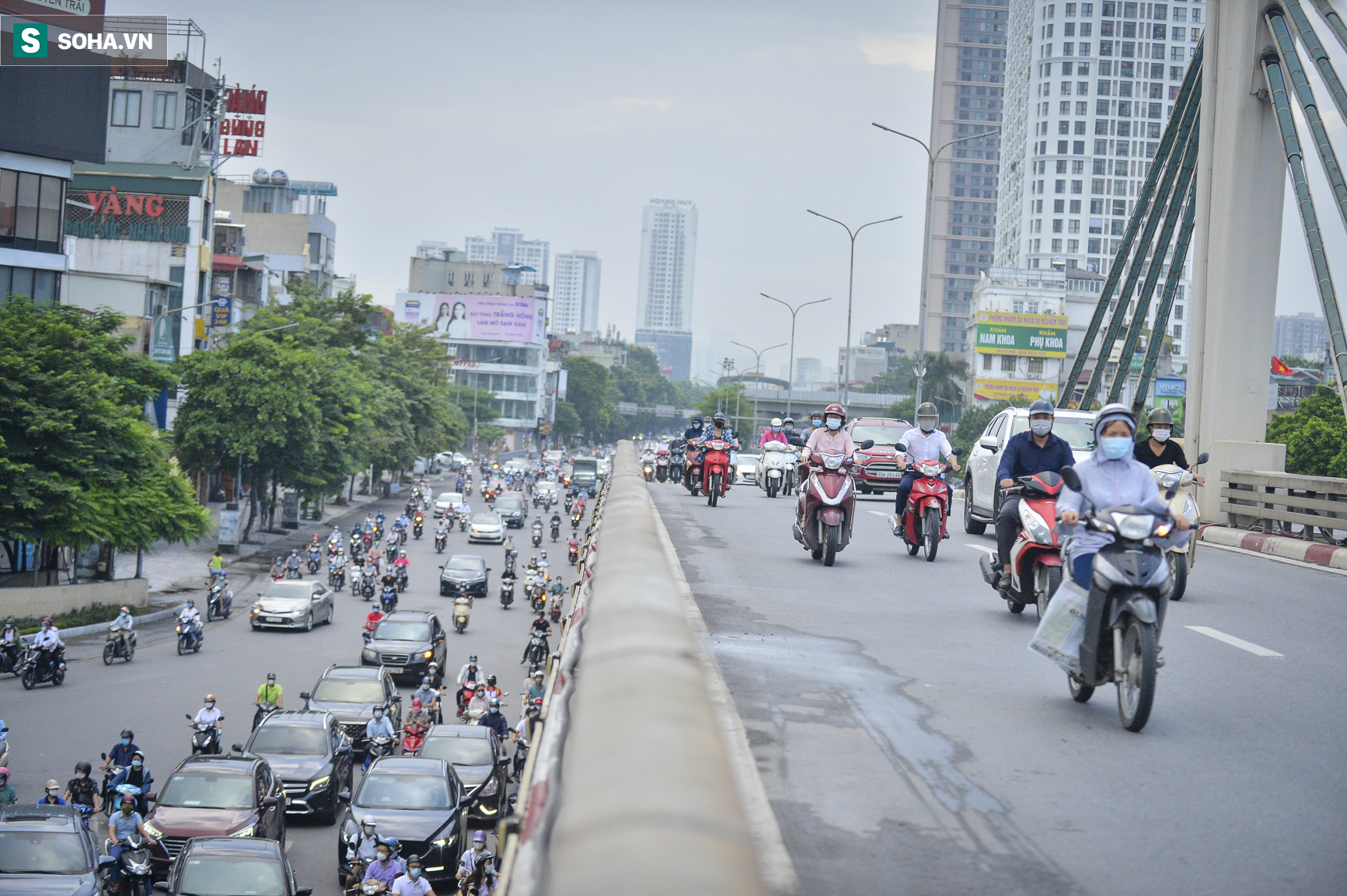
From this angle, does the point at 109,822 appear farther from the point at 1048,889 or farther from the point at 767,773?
the point at 1048,889

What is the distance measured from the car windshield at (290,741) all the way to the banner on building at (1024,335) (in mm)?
89945

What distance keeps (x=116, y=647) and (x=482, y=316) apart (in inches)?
4346

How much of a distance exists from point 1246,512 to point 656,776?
1894 cm

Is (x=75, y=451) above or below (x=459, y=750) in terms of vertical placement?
above

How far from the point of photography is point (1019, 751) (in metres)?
6.14

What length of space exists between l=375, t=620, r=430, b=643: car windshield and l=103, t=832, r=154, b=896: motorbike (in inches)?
558

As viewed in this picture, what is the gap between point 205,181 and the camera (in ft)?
196

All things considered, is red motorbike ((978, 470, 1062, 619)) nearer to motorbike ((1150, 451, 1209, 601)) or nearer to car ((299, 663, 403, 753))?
motorbike ((1150, 451, 1209, 601))

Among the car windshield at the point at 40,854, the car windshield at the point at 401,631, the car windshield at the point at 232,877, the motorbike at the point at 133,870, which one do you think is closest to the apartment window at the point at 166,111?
the car windshield at the point at 401,631

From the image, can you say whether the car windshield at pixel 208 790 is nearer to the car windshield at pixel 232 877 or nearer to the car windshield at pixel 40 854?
the car windshield at pixel 40 854

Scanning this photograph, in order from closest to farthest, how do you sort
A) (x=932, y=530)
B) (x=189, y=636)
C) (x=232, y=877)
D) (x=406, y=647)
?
1. (x=232, y=877)
2. (x=932, y=530)
3. (x=406, y=647)
4. (x=189, y=636)

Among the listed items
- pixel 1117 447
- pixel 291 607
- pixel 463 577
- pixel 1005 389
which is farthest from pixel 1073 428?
pixel 1005 389

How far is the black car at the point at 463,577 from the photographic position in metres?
43.1

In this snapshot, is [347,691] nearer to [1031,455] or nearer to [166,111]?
[1031,455]
